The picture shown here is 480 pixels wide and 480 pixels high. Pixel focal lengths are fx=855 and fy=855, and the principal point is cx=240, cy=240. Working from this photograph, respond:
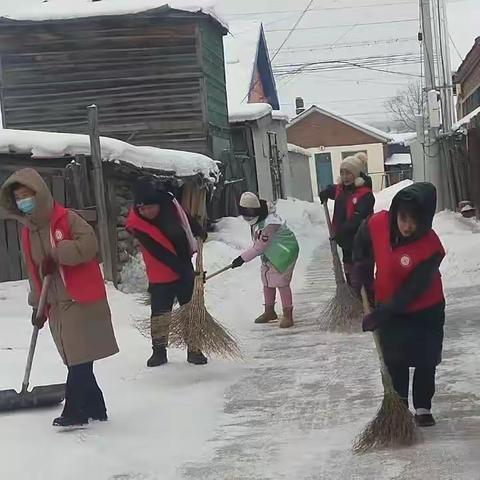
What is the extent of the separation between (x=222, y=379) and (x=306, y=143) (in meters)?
44.6

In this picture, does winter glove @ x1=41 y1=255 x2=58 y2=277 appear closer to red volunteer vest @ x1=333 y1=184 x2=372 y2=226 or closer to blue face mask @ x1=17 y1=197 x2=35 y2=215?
blue face mask @ x1=17 y1=197 x2=35 y2=215

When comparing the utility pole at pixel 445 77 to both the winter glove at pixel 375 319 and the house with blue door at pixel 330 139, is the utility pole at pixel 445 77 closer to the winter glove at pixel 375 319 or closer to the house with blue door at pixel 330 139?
the winter glove at pixel 375 319

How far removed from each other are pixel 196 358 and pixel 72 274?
198 cm

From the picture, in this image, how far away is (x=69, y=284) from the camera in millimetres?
5238

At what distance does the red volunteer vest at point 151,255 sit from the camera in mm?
6871

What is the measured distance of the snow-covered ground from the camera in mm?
4469

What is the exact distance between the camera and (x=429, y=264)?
4750 millimetres

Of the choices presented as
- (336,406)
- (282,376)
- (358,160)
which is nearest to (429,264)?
(336,406)

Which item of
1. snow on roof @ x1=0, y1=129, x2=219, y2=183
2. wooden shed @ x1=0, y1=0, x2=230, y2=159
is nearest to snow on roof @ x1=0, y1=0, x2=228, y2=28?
wooden shed @ x1=0, y1=0, x2=230, y2=159

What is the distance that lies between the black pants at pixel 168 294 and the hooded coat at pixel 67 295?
162 cm

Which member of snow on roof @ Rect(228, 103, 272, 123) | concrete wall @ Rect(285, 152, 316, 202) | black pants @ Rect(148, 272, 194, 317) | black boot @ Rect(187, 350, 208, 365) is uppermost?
snow on roof @ Rect(228, 103, 272, 123)

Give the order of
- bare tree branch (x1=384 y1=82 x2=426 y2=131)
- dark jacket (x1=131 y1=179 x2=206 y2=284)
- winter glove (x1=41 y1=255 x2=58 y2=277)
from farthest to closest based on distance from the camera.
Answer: bare tree branch (x1=384 y1=82 x2=426 y2=131) < dark jacket (x1=131 y1=179 x2=206 y2=284) < winter glove (x1=41 y1=255 x2=58 y2=277)

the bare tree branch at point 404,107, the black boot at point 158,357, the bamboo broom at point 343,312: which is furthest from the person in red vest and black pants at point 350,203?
the bare tree branch at point 404,107

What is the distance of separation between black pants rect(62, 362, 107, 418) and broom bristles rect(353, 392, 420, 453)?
1.72m
